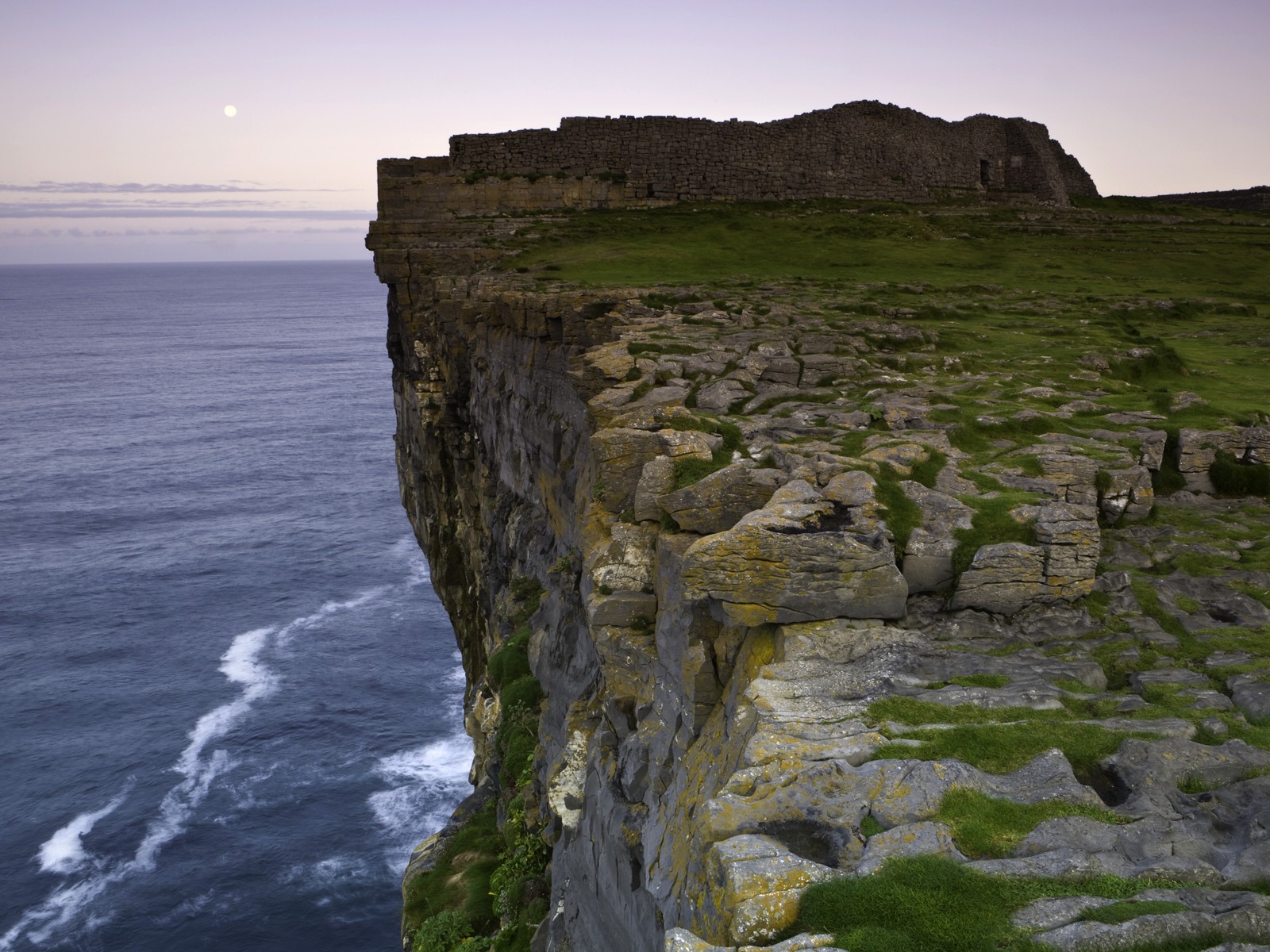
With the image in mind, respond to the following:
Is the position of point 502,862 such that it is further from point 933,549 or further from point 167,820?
point 167,820

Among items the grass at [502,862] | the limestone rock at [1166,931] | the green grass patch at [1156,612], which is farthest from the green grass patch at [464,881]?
the limestone rock at [1166,931]

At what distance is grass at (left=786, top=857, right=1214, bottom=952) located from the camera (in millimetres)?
6539

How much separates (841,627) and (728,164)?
4660 centimetres

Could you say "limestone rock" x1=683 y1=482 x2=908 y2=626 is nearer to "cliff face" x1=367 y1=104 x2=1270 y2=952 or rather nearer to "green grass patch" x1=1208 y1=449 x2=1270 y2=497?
"cliff face" x1=367 y1=104 x2=1270 y2=952

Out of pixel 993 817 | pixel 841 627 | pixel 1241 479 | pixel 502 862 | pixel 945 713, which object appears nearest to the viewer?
pixel 993 817

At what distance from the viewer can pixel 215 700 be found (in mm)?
50062

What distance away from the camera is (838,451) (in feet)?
48.7

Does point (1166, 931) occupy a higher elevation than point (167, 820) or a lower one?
higher

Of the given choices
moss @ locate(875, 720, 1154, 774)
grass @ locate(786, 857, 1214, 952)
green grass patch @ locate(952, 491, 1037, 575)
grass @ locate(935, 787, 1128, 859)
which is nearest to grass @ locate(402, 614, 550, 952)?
green grass patch @ locate(952, 491, 1037, 575)

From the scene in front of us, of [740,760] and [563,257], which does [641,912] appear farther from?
[563,257]

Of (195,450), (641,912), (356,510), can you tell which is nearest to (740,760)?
(641,912)

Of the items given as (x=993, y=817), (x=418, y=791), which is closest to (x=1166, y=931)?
(x=993, y=817)

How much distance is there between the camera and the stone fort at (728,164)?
47656mm

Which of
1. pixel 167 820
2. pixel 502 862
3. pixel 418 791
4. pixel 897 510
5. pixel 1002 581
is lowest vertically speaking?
pixel 167 820
